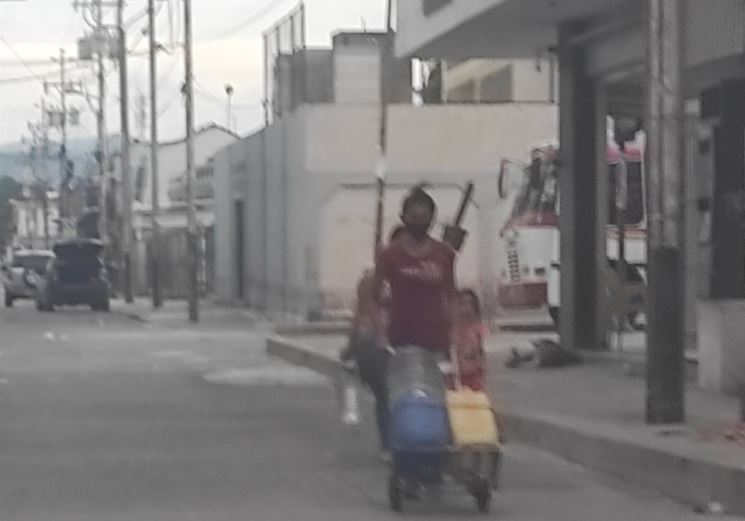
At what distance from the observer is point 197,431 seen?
15609mm

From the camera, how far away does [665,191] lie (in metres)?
13.4

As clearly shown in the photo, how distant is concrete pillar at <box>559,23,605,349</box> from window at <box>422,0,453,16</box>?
159 cm

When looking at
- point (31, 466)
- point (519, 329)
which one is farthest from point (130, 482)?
point (519, 329)

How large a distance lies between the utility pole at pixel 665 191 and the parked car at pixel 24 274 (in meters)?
39.6

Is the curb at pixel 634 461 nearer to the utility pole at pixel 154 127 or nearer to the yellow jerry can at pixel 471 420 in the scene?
the yellow jerry can at pixel 471 420

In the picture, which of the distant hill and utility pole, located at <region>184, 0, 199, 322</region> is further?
the distant hill

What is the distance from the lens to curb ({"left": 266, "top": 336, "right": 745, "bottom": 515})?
36.6 ft

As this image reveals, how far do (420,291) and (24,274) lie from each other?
43.5 meters

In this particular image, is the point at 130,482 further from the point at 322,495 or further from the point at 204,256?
the point at 204,256

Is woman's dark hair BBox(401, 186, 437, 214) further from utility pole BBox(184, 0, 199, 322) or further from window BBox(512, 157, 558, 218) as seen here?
utility pole BBox(184, 0, 199, 322)

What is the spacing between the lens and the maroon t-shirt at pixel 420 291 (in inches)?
441

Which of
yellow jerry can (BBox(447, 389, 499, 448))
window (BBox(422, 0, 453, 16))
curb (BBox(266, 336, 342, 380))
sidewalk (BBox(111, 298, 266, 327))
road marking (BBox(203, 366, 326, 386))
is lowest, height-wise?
sidewalk (BBox(111, 298, 266, 327))

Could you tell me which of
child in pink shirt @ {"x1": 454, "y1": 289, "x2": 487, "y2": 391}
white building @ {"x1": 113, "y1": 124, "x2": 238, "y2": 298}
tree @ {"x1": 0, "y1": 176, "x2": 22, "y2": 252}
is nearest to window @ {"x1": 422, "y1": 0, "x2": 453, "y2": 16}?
child in pink shirt @ {"x1": 454, "y1": 289, "x2": 487, "y2": 391}

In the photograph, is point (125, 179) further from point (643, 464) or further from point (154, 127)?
point (643, 464)
